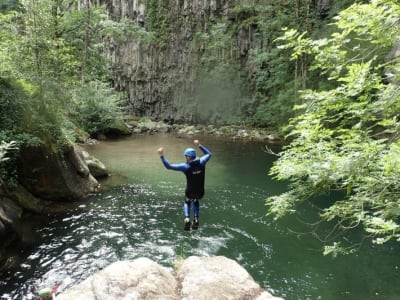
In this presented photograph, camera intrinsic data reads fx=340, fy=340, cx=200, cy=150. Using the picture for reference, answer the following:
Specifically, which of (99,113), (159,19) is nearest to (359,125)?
(99,113)

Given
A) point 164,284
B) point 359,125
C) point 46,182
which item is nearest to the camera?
point 359,125

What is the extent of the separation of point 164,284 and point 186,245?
344cm

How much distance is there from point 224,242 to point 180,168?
258 centimetres

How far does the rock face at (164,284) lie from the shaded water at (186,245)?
66.9 inches

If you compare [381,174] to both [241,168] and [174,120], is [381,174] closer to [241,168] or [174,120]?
[241,168]

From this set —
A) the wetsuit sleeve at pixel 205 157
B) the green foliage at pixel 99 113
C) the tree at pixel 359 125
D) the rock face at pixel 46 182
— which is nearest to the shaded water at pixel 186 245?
the rock face at pixel 46 182

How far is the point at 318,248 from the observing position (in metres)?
8.85

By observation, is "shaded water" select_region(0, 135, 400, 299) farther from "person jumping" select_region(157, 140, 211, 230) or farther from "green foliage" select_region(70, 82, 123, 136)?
"green foliage" select_region(70, 82, 123, 136)

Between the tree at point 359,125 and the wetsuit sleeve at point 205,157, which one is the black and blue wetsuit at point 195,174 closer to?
the wetsuit sleeve at point 205,157

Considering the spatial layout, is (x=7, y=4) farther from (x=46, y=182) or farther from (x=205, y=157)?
(x=205, y=157)

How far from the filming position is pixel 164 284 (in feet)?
18.4

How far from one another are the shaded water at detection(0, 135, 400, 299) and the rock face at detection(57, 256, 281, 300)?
66.9 inches

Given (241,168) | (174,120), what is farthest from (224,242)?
(174,120)

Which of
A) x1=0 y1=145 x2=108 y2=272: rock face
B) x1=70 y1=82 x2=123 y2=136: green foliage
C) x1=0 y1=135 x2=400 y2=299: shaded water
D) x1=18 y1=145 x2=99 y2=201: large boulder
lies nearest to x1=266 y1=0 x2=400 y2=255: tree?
x1=0 y1=135 x2=400 y2=299: shaded water
